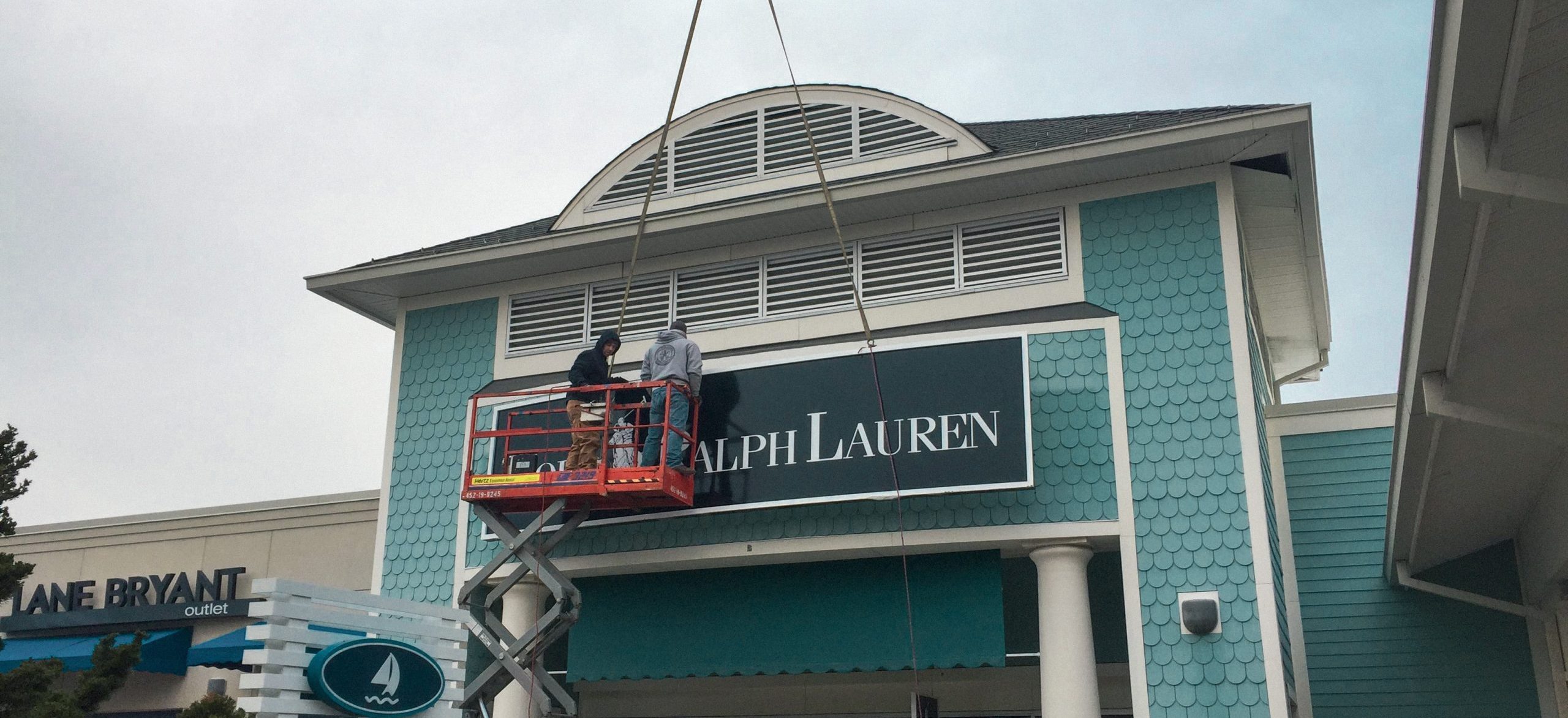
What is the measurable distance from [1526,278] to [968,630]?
6706 millimetres

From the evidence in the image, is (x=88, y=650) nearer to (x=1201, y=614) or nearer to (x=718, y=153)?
(x=718, y=153)

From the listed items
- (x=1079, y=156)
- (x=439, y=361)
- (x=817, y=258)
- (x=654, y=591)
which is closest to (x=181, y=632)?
(x=439, y=361)

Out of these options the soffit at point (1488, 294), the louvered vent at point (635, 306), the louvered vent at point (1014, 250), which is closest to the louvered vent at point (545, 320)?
the louvered vent at point (635, 306)

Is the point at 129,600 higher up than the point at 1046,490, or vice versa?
the point at 1046,490

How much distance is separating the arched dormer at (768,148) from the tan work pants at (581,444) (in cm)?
297

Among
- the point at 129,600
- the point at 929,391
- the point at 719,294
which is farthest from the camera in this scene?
the point at 129,600

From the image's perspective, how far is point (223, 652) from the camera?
16703 mm

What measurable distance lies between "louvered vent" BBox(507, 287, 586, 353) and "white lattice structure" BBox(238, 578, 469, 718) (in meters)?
4.87

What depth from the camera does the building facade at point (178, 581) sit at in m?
17.4

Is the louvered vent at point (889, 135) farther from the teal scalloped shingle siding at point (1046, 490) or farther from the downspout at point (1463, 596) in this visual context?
the downspout at point (1463, 596)

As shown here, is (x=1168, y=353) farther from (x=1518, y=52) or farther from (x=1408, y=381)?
(x=1518, y=52)

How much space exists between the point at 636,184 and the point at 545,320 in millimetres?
1902

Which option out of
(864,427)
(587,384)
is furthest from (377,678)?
(864,427)

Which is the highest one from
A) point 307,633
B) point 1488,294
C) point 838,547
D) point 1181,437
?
point 1181,437
